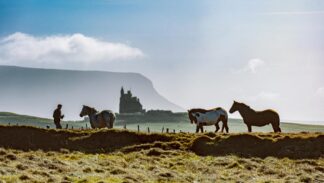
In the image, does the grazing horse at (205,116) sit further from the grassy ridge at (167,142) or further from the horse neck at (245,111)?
the grassy ridge at (167,142)

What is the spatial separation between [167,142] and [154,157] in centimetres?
604

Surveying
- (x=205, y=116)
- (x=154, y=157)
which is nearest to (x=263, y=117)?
(x=205, y=116)

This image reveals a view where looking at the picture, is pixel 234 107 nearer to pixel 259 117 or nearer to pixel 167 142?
pixel 259 117

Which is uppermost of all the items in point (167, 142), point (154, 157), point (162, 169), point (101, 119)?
point (101, 119)

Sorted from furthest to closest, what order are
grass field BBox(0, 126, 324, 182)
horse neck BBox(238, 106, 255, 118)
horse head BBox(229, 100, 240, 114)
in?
horse head BBox(229, 100, 240, 114) < horse neck BBox(238, 106, 255, 118) < grass field BBox(0, 126, 324, 182)

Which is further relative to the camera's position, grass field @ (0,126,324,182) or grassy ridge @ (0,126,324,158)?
grassy ridge @ (0,126,324,158)

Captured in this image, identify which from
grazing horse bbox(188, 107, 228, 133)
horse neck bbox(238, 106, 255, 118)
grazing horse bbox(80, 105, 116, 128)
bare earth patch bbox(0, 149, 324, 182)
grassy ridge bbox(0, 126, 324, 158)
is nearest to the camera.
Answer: bare earth patch bbox(0, 149, 324, 182)

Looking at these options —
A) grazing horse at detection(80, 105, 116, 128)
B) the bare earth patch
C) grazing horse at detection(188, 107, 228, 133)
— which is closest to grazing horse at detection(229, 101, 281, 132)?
grazing horse at detection(188, 107, 228, 133)

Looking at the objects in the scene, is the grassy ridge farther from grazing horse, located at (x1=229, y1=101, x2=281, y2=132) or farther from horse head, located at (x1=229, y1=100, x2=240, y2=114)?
horse head, located at (x1=229, y1=100, x2=240, y2=114)

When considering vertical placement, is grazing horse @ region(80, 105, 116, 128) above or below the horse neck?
below

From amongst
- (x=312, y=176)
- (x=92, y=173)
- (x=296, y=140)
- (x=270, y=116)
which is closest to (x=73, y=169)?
(x=92, y=173)

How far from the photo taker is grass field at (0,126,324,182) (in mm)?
23906

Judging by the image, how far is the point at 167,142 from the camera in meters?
38.2

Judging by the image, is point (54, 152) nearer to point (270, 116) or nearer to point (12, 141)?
point (12, 141)
